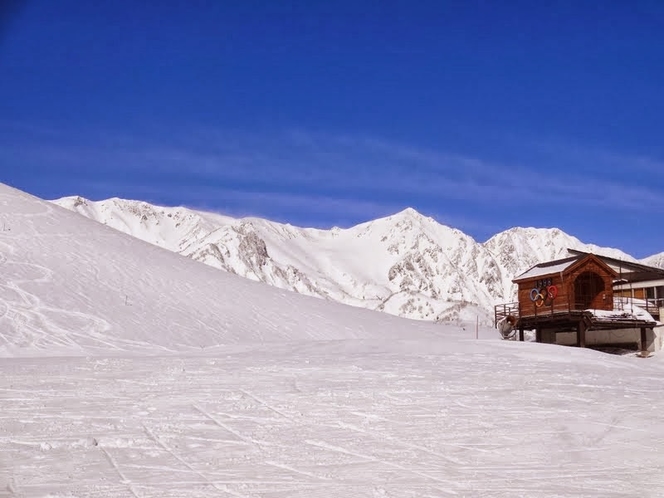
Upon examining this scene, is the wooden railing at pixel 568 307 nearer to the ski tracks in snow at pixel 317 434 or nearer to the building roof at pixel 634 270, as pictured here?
the building roof at pixel 634 270

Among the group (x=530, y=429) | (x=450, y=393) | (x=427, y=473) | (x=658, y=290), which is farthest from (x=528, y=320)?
(x=427, y=473)

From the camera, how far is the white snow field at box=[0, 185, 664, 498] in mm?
9898

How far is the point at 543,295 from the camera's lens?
144 ft

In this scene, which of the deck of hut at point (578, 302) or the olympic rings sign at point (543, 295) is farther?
the olympic rings sign at point (543, 295)

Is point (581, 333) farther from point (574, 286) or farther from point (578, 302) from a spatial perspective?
point (574, 286)

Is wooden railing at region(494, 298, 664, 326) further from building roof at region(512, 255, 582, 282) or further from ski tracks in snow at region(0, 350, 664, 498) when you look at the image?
ski tracks in snow at region(0, 350, 664, 498)

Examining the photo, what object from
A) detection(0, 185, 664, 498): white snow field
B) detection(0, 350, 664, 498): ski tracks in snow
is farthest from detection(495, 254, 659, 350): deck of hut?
detection(0, 350, 664, 498): ski tracks in snow

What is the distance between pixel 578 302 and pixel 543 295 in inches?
78.8

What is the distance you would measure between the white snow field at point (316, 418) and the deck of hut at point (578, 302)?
11.4 meters

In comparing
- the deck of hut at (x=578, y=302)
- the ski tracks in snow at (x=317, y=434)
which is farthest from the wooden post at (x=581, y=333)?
the ski tracks in snow at (x=317, y=434)

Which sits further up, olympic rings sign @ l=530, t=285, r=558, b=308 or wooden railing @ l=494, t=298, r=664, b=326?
olympic rings sign @ l=530, t=285, r=558, b=308

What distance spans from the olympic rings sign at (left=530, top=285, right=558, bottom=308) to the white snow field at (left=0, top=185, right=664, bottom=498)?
12.6 m

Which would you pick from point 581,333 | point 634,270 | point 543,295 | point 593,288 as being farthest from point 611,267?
point 581,333

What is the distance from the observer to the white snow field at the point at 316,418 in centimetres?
990
